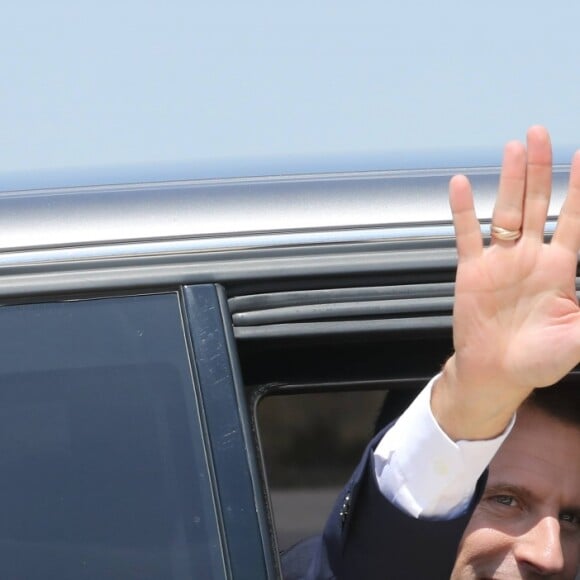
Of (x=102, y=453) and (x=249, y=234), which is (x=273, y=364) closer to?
(x=249, y=234)

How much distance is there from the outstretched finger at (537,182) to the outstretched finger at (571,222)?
2cm

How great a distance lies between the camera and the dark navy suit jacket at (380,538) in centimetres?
175

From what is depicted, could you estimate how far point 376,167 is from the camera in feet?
6.48

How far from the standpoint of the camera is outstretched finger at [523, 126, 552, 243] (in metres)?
1.58

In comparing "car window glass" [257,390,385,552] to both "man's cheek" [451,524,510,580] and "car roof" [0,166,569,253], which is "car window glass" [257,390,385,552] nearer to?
"man's cheek" [451,524,510,580]

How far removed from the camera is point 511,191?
1604 mm

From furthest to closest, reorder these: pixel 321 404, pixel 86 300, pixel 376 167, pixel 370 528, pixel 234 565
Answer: pixel 321 404 < pixel 376 167 < pixel 370 528 < pixel 86 300 < pixel 234 565

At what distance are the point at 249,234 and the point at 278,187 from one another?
0.39ft

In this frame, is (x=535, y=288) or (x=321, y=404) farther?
(x=321, y=404)

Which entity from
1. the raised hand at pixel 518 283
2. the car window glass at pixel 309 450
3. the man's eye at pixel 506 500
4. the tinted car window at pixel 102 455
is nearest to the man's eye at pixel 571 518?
the man's eye at pixel 506 500

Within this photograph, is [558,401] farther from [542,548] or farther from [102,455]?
[102,455]

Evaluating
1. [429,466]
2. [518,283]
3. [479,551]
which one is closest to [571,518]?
[479,551]

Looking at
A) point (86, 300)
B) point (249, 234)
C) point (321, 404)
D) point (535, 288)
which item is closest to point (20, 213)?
point (86, 300)

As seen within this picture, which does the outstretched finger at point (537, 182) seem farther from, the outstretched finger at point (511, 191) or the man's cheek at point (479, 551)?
the man's cheek at point (479, 551)
